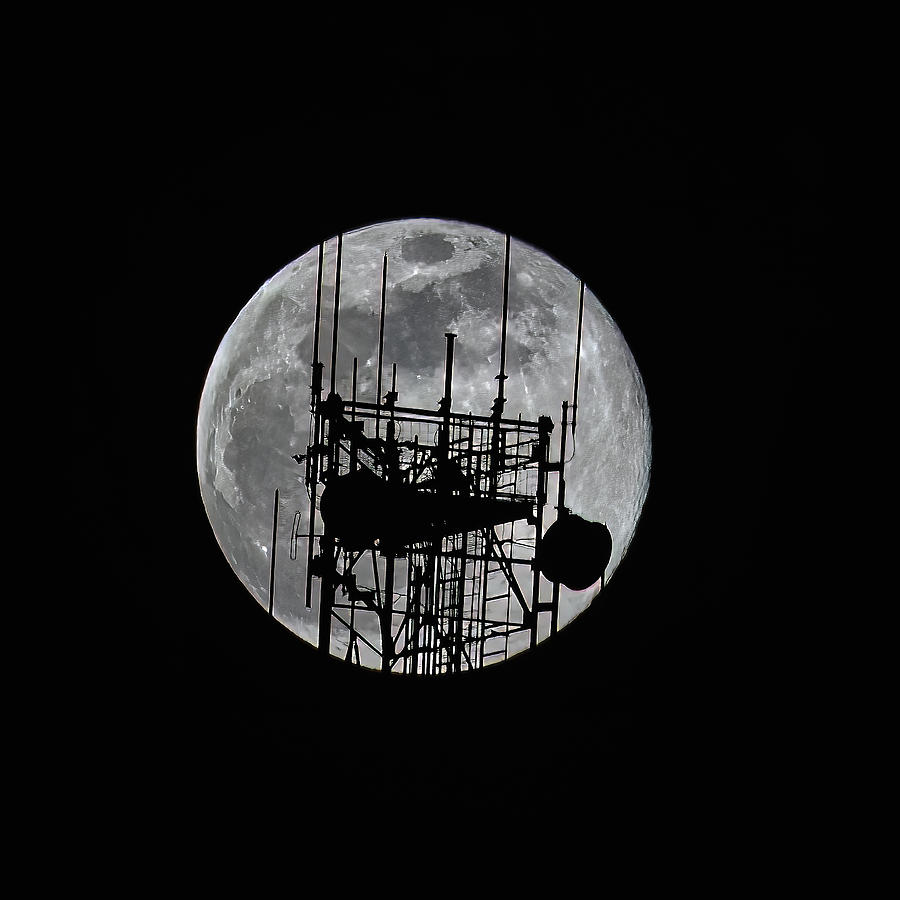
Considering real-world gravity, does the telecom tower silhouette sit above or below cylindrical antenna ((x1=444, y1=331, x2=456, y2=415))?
below

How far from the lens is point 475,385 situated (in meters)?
10.1

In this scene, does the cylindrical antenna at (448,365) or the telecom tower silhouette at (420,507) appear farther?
the cylindrical antenna at (448,365)

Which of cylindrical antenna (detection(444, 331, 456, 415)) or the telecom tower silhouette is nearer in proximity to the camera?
the telecom tower silhouette

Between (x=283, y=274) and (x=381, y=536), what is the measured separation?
2.99 meters

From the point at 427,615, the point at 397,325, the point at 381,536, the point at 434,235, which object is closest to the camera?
the point at 381,536

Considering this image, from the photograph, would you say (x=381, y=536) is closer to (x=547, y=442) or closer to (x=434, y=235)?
(x=547, y=442)

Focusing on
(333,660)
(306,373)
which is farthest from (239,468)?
(333,660)

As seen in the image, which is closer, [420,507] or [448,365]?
[420,507]

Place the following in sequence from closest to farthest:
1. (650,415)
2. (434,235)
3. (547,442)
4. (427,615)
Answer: (650,415)
(547,442)
(427,615)
(434,235)

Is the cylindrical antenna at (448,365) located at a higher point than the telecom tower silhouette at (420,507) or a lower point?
higher

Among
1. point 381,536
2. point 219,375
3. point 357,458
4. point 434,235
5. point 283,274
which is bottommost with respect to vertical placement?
point 381,536

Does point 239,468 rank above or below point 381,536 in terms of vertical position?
above

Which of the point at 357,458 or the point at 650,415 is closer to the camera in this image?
the point at 650,415

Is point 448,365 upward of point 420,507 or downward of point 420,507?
upward
